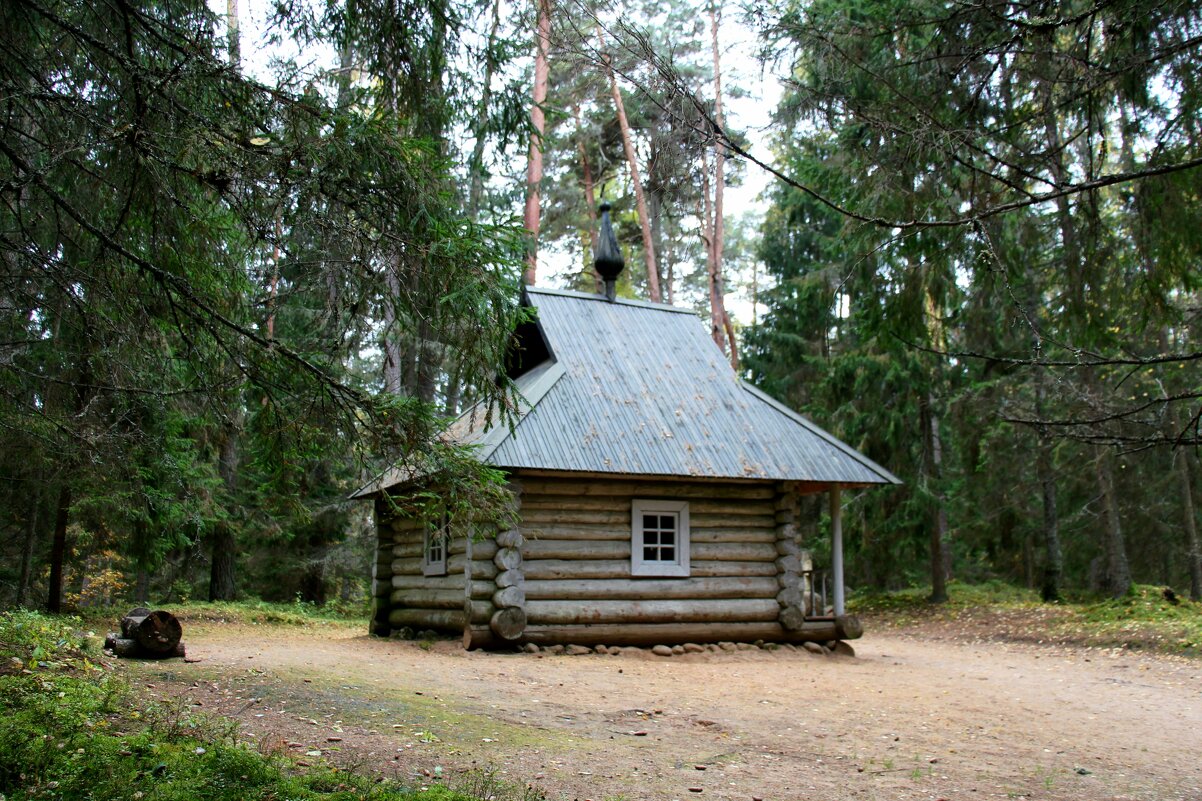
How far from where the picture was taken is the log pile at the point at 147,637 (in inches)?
351

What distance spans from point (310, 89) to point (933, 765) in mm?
6368

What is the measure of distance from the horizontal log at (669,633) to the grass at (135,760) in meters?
6.93

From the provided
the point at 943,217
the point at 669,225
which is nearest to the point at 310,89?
the point at 943,217

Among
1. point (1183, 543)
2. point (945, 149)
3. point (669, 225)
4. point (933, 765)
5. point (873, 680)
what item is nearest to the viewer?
point (945, 149)

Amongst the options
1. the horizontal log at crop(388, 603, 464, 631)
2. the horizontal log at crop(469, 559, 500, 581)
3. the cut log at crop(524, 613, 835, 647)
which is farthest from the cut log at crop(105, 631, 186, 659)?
the cut log at crop(524, 613, 835, 647)

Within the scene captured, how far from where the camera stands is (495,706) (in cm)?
802

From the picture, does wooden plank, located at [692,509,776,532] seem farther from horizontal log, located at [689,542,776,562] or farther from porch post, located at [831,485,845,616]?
porch post, located at [831,485,845,616]

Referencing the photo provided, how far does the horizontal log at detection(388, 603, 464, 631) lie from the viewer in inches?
528

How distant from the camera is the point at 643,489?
1371 cm

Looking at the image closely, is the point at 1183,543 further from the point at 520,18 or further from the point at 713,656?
the point at 520,18

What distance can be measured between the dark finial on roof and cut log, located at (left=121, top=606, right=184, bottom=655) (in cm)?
998

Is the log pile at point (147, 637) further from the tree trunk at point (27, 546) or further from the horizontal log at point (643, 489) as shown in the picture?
the tree trunk at point (27, 546)

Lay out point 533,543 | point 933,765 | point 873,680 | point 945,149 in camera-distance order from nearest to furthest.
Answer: point 945,149
point 933,765
point 873,680
point 533,543

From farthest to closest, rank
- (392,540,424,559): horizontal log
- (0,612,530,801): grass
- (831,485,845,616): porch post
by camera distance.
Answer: (392,540,424,559): horizontal log < (831,485,845,616): porch post < (0,612,530,801): grass
